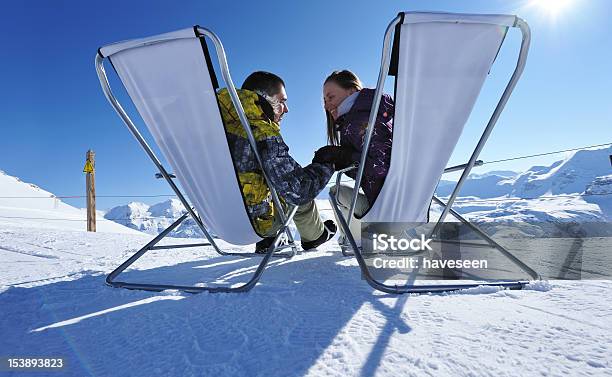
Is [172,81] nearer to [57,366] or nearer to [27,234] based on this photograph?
[57,366]

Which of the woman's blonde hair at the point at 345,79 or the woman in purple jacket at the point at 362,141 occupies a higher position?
the woman's blonde hair at the point at 345,79

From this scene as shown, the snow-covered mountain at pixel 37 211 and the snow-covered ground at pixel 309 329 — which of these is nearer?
the snow-covered ground at pixel 309 329

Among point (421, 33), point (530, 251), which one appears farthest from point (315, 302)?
point (530, 251)

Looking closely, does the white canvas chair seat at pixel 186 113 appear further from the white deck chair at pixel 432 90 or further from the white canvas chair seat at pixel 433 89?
the white canvas chair seat at pixel 433 89

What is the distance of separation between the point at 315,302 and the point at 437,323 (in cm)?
41

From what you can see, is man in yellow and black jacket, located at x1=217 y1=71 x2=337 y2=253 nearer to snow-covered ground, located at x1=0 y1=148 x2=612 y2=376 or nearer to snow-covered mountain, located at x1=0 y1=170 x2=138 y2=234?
snow-covered ground, located at x1=0 y1=148 x2=612 y2=376

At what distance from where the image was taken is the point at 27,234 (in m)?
3.29

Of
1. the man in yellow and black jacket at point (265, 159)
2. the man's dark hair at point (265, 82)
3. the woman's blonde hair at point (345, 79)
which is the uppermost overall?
the woman's blonde hair at point (345, 79)

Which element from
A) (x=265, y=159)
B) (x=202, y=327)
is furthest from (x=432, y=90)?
(x=202, y=327)

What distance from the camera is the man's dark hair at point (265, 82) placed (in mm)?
1662

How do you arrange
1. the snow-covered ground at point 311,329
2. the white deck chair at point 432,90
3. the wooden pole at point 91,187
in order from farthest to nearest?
the wooden pole at point 91,187 → the white deck chair at point 432,90 → the snow-covered ground at point 311,329

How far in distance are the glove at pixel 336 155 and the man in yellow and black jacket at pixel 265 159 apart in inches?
1.5

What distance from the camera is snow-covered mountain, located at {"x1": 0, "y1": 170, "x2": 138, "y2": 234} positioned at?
859 cm

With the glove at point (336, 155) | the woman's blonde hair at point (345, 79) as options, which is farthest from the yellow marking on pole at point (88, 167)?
the glove at point (336, 155)
